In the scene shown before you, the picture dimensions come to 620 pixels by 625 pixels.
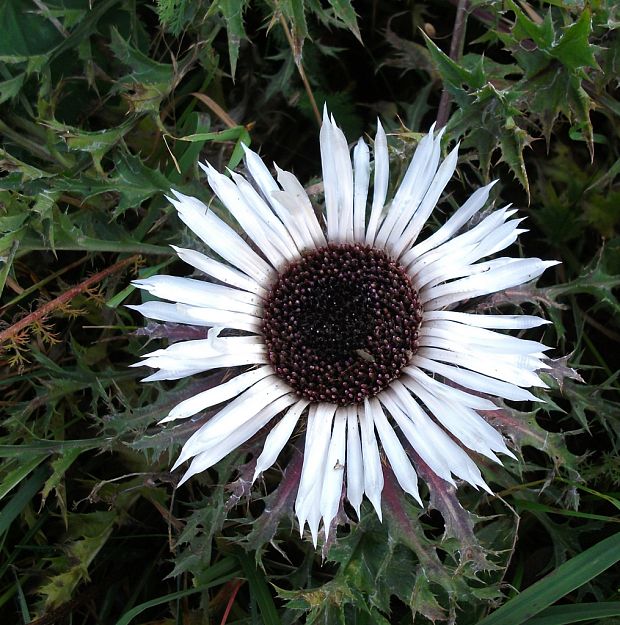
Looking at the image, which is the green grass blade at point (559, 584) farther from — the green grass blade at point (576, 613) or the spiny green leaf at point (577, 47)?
the spiny green leaf at point (577, 47)

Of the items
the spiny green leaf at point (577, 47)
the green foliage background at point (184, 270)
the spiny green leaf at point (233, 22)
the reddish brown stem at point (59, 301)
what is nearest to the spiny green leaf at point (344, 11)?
the green foliage background at point (184, 270)

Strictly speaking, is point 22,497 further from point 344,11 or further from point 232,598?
point 344,11

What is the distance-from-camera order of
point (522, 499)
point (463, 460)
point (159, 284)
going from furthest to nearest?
point (522, 499) < point (159, 284) < point (463, 460)

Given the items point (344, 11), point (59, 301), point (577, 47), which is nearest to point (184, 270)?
point (59, 301)

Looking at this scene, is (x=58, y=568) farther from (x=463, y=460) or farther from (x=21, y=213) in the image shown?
(x=463, y=460)

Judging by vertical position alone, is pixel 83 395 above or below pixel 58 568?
above

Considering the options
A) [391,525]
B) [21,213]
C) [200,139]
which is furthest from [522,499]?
[21,213]
